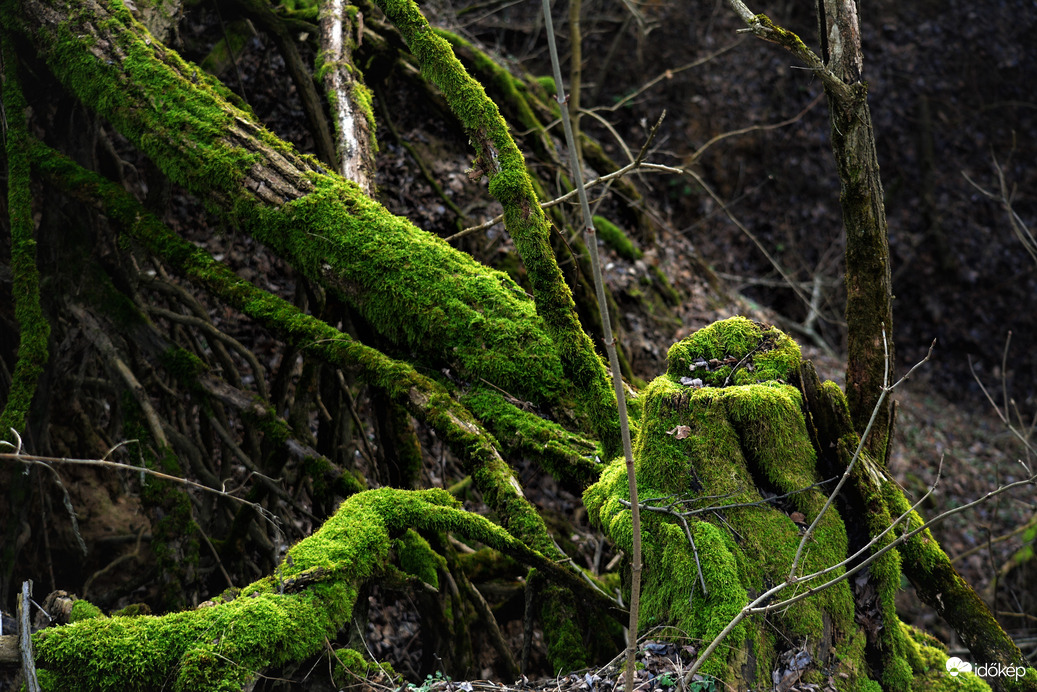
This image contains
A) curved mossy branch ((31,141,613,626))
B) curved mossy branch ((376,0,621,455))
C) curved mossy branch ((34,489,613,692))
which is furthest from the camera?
curved mossy branch ((31,141,613,626))

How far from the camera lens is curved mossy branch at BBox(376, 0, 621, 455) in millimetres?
2678

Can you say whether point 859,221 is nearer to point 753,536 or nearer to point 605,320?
point 753,536

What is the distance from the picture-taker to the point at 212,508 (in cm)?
400

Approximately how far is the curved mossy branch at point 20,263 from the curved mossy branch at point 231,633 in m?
1.39

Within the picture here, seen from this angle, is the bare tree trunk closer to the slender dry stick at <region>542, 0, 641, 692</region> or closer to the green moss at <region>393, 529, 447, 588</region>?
the slender dry stick at <region>542, 0, 641, 692</region>

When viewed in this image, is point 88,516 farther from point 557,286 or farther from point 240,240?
point 557,286

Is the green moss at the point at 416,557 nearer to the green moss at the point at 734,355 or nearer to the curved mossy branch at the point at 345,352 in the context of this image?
the curved mossy branch at the point at 345,352

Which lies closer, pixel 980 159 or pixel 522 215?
pixel 522 215

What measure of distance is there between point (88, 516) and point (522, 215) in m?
3.57

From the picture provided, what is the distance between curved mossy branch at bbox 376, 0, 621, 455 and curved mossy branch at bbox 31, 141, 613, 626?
450 millimetres

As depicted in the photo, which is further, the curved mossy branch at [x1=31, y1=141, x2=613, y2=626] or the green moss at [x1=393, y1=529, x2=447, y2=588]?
the green moss at [x1=393, y1=529, x2=447, y2=588]

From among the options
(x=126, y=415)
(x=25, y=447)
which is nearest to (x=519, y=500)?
(x=126, y=415)

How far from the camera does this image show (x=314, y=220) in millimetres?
3131

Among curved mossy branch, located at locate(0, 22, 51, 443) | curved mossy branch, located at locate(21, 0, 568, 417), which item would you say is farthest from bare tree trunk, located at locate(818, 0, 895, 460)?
curved mossy branch, located at locate(0, 22, 51, 443)
